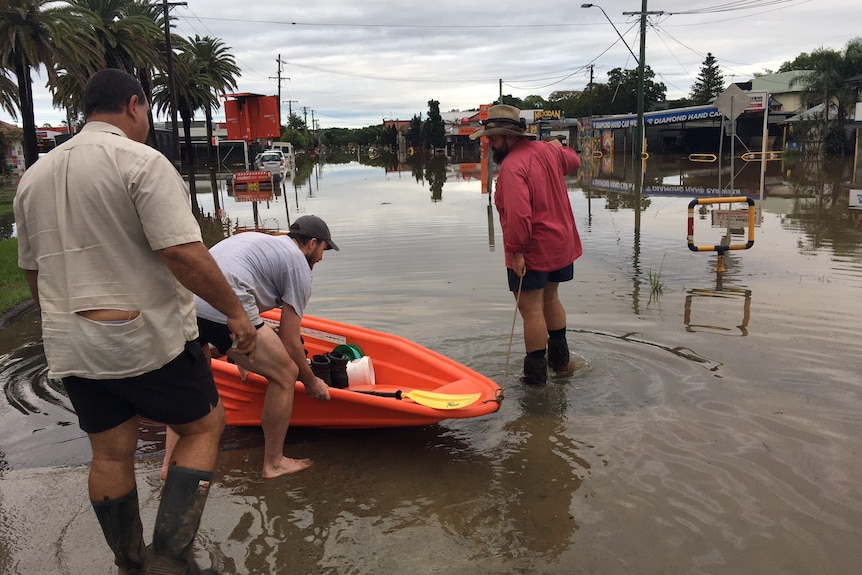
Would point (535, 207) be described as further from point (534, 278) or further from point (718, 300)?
point (718, 300)

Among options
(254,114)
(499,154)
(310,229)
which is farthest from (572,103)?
(310,229)

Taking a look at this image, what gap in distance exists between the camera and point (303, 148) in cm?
9162

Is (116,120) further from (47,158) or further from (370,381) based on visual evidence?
(370,381)

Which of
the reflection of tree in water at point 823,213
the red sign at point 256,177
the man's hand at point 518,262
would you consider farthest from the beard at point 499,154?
the red sign at point 256,177

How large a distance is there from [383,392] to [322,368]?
0.48m

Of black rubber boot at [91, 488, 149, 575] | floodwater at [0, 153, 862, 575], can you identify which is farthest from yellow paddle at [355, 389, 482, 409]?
black rubber boot at [91, 488, 149, 575]

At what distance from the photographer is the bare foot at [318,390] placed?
12.0 ft

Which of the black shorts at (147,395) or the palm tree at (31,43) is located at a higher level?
the palm tree at (31,43)

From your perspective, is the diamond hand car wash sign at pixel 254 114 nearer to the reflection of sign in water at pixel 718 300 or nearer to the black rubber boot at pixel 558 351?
the reflection of sign in water at pixel 718 300

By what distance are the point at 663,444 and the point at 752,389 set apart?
117 centimetres

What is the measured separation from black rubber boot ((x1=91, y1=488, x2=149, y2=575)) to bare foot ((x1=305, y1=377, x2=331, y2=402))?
1212 millimetres

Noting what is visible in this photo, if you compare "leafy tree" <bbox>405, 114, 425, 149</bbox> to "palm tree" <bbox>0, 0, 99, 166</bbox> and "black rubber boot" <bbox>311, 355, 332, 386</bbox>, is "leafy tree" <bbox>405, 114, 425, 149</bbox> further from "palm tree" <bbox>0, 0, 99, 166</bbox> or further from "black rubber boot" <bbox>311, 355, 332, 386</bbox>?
"black rubber boot" <bbox>311, 355, 332, 386</bbox>

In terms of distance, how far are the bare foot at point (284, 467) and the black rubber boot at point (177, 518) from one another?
1.02 meters

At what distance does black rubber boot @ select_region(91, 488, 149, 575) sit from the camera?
250 cm
